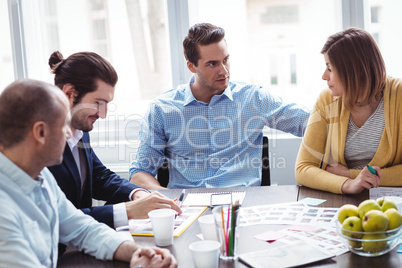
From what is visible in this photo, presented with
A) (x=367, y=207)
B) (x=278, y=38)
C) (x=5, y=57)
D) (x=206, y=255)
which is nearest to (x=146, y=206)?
(x=206, y=255)

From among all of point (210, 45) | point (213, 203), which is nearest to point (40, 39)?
point (210, 45)

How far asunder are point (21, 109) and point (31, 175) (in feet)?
0.60

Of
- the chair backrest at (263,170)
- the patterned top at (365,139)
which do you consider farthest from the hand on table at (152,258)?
the chair backrest at (263,170)

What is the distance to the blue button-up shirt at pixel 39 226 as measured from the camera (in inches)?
38.8

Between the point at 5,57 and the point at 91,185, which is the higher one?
the point at 5,57

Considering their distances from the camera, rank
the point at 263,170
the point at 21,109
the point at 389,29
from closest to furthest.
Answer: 1. the point at 21,109
2. the point at 263,170
3. the point at 389,29

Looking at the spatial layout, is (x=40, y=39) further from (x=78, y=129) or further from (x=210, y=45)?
(x=78, y=129)

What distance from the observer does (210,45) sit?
8.32 ft

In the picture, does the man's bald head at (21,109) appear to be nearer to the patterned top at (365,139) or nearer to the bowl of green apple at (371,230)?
the bowl of green apple at (371,230)

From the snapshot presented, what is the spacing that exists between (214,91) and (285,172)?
85cm

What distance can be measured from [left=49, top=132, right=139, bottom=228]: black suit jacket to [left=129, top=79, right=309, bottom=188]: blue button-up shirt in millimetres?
473

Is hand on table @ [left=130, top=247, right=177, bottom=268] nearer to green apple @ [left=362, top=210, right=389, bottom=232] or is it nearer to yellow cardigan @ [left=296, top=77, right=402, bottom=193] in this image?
green apple @ [left=362, top=210, right=389, bottom=232]

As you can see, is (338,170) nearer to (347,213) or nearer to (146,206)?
(347,213)

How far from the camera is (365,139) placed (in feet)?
6.63
